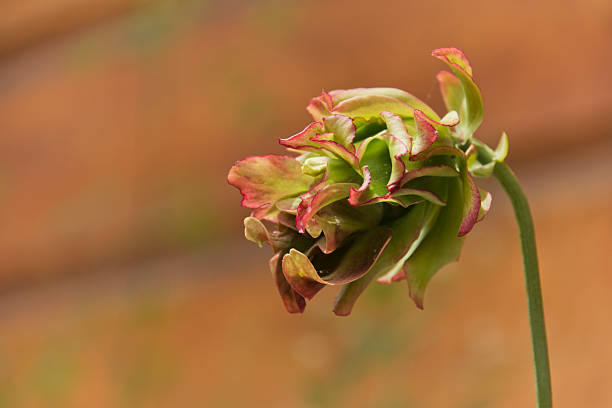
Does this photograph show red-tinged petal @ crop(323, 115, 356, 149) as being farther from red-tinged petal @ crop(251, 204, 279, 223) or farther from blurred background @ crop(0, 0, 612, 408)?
blurred background @ crop(0, 0, 612, 408)

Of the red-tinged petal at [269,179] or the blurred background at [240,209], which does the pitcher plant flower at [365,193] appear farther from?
the blurred background at [240,209]

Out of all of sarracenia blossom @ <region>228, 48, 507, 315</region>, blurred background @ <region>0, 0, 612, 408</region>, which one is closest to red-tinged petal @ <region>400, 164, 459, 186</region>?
sarracenia blossom @ <region>228, 48, 507, 315</region>

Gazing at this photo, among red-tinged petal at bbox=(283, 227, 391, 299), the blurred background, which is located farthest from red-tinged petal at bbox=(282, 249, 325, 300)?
the blurred background

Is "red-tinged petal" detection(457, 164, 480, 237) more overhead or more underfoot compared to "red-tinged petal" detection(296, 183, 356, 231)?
more underfoot

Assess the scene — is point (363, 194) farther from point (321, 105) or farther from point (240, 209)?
point (240, 209)

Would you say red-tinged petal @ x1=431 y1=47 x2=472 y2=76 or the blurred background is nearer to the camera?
red-tinged petal @ x1=431 y1=47 x2=472 y2=76

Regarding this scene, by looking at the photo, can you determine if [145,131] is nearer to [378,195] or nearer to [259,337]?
[259,337]

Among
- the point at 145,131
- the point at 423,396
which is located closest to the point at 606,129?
the point at 423,396

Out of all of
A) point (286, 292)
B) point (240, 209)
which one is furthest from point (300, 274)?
point (240, 209)

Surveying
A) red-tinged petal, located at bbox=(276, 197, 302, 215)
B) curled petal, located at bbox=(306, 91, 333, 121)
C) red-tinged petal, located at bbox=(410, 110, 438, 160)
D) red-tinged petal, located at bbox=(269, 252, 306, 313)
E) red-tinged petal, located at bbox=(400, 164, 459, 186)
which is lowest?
red-tinged petal, located at bbox=(269, 252, 306, 313)
